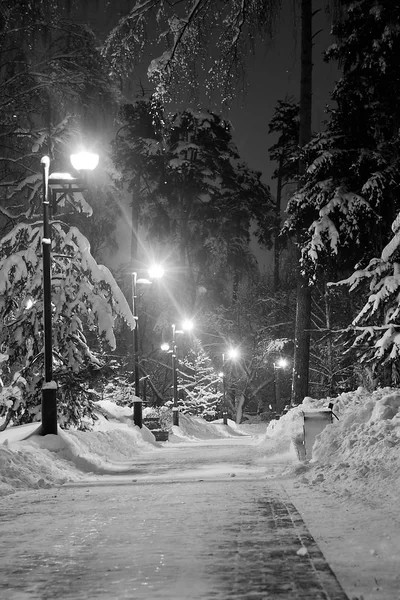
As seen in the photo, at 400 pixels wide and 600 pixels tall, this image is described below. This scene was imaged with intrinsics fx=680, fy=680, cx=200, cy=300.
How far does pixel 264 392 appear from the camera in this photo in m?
64.9

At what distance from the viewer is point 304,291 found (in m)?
21.8

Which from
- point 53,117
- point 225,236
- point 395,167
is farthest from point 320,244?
point 225,236

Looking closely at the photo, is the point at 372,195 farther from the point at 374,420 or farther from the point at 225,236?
the point at 225,236

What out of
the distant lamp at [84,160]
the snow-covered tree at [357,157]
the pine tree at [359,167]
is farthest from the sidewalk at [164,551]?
the snow-covered tree at [357,157]

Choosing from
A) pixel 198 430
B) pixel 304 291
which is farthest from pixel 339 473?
pixel 198 430

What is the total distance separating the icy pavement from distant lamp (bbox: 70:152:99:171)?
6.04 metres

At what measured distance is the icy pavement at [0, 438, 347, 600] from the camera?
12.0 ft

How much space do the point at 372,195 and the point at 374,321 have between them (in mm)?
3419

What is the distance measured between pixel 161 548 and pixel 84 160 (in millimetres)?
8645

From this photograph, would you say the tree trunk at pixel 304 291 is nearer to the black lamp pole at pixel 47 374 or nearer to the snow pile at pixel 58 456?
the snow pile at pixel 58 456

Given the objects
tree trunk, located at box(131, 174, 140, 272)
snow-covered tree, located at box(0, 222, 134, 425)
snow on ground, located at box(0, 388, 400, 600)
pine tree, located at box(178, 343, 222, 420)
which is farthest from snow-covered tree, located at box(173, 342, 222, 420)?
snow on ground, located at box(0, 388, 400, 600)

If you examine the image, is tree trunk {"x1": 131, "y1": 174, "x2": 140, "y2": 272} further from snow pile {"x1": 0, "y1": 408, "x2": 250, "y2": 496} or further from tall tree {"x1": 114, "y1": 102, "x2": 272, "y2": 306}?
snow pile {"x1": 0, "y1": 408, "x2": 250, "y2": 496}

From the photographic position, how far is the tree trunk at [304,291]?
2177 centimetres

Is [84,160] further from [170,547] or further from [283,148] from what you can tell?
[283,148]
